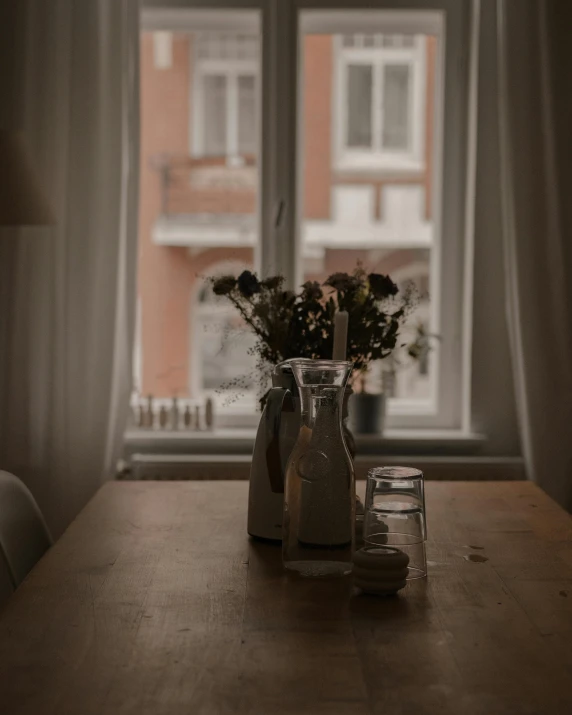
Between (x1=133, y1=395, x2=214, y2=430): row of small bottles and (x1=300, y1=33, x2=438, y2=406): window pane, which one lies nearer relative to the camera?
(x1=133, y1=395, x2=214, y2=430): row of small bottles

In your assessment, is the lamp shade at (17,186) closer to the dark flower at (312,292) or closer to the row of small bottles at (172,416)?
the row of small bottles at (172,416)

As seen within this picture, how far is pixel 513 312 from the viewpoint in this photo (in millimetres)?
2781

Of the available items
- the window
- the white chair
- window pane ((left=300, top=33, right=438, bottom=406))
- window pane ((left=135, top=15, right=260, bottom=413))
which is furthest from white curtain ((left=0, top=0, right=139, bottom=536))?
the white chair

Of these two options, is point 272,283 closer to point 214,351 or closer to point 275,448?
point 275,448

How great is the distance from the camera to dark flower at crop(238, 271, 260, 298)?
61.3 inches

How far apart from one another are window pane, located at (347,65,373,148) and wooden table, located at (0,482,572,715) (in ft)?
5.91

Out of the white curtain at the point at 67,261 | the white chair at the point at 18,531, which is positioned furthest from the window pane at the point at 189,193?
the white chair at the point at 18,531

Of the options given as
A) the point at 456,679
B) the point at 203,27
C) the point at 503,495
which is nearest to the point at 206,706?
the point at 456,679

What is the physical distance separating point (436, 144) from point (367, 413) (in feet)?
2.97

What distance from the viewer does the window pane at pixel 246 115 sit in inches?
120

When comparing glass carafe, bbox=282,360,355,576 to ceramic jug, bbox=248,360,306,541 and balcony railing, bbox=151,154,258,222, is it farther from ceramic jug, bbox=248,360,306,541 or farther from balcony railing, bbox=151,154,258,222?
balcony railing, bbox=151,154,258,222

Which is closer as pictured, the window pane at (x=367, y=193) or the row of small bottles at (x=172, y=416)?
the row of small bottles at (x=172, y=416)

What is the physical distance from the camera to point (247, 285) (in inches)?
61.4

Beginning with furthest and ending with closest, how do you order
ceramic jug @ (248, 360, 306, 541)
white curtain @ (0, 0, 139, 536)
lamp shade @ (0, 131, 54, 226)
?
white curtain @ (0, 0, 139, 536), lamp shade @ (0, 131, 54, 226), ceramic jug @ (248, 360, 306, 541)
